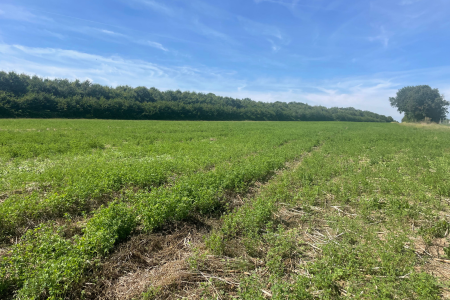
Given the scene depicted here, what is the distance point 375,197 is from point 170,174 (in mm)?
7353

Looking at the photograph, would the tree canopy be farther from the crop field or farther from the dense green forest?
the crop field

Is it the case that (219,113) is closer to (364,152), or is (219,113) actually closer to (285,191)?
(364,152)

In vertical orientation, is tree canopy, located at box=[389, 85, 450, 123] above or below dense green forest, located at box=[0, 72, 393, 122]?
above

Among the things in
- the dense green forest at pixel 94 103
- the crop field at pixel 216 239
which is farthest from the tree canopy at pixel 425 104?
the crop field at pixel 216 239

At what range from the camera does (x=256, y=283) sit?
11.5 feet

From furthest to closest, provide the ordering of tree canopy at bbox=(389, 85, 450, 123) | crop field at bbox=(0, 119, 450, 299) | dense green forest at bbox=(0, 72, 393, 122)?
tree canopy at bbox=(389, 85, 450, 123) → dense green forest at bbox=(0, 72, 393, 122) → crop field at bbox=(0, 119, 450, 299)

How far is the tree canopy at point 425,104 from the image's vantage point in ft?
247

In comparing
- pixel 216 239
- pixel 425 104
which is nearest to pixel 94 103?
pixel 216 239

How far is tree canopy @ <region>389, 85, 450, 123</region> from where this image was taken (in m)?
75.2

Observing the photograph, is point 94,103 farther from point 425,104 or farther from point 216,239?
point 425,104

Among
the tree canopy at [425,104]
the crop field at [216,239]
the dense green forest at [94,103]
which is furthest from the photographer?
the tree canopy at [425,104]

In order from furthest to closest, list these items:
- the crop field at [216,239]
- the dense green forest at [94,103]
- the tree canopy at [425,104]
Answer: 1. the tree canopy at [425,104]
2. the dense green forest at [94,103]
3. the crop field at [216,239]

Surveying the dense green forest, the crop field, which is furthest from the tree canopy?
the crop field

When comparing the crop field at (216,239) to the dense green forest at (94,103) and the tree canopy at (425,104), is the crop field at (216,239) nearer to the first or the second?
the dense green forest at (94,103)
